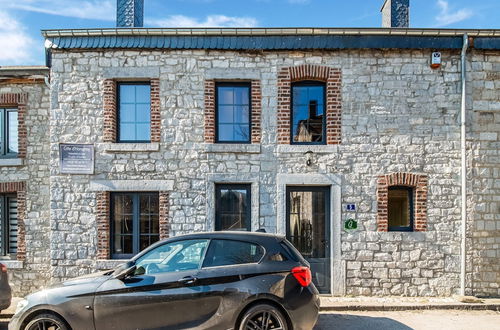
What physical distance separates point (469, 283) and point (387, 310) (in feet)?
6.89

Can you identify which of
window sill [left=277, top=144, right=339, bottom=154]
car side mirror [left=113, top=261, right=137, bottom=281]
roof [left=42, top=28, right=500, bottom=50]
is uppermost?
roof [left=42, top=28, right=500, bottom=50]

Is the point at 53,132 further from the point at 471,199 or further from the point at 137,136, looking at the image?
the point at 471,199

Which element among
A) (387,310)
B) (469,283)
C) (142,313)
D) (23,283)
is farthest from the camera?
(23,283)

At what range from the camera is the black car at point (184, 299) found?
4.77 metres

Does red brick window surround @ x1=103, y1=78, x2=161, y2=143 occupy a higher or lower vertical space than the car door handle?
higher

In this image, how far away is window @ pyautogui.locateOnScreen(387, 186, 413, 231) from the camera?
7.86m

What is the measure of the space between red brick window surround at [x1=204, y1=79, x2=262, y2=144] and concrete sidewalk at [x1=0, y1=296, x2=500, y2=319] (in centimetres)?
377

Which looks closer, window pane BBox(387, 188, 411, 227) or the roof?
the roof

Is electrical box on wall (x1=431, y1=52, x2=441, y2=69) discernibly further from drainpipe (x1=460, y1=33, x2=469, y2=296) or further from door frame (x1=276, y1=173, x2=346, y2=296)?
door frame (x1=276, y1=173, x2=346, y2=296)

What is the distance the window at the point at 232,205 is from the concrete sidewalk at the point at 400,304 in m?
2.45

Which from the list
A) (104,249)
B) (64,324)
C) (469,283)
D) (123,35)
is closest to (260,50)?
(123,35)

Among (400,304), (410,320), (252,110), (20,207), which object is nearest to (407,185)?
(400,304)

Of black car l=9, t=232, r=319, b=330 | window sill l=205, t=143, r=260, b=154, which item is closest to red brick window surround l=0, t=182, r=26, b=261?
black car l=9, t=232, r=319, b=330

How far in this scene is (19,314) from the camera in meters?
4.91
